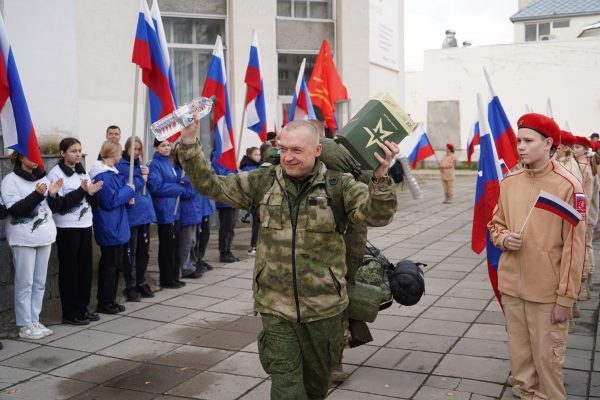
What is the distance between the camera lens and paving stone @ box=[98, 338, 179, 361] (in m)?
5.99

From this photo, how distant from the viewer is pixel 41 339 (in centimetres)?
650

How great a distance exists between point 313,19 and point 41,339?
47.1 ft

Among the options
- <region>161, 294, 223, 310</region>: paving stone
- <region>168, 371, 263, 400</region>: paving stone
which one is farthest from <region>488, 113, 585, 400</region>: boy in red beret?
<region>161, 294, 223, 310</region>: paving stone

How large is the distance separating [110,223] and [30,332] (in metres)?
1.46

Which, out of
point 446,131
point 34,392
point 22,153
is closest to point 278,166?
point 34,392

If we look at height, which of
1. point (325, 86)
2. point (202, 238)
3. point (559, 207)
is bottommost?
point (202, 238)

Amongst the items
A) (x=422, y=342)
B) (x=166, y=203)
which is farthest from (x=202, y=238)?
(x=422, y=342)

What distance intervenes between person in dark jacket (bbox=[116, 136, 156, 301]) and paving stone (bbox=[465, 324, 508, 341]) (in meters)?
3.84

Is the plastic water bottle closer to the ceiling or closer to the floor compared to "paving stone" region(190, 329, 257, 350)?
closer to the ceiling

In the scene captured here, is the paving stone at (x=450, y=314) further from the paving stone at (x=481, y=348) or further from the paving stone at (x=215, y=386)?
the paving stone at (x=215, y=386)

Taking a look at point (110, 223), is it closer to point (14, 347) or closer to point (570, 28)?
point (14, 347)

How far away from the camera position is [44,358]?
594 cm

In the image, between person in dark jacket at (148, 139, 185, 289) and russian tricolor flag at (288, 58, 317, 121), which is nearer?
person in dark jacket at (148, 139, 185, 289)

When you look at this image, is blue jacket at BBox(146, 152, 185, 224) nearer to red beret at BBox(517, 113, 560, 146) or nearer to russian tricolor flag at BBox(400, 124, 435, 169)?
red beret at BBox(517, 113, 560, 146)
